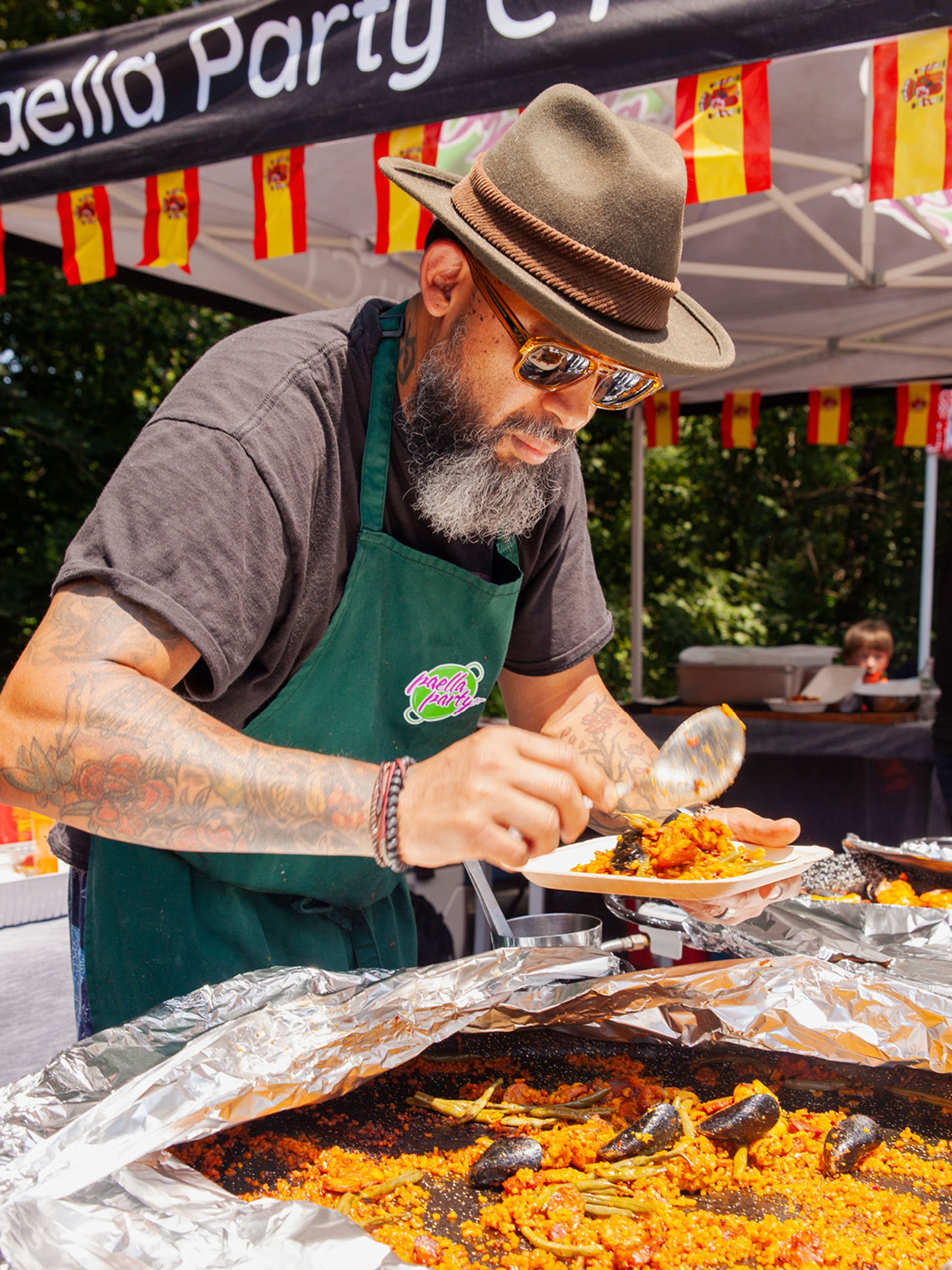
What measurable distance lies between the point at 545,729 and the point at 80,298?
802 cm

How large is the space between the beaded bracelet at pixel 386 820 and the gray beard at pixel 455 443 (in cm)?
52

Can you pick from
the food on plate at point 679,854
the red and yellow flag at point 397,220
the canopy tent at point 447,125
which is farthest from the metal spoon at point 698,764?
the red and yellow flag at point 397,220

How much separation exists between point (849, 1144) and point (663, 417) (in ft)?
18.7

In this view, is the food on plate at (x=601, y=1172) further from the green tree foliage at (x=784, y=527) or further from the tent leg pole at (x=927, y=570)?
the green tree foliage at (x=784, y=527)

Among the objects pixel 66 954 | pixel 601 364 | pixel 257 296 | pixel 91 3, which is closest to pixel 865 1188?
pixel 601 364

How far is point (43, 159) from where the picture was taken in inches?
121

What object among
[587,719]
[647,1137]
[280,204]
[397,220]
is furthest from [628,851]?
[280,204]

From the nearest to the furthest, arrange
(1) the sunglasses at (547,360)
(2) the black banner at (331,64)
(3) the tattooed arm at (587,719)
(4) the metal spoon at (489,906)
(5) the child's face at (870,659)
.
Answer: (1) the sunglasses at (547,360)
(3) the tattooed arm at (587,719)
(4) the metal spoon at (489,906)
(2) the black banner at (331,64)
(5) the child's face at (870,659)

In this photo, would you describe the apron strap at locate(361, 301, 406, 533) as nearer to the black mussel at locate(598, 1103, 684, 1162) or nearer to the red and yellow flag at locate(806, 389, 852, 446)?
the black mussel at locate(598, 1103, 684, 1162)

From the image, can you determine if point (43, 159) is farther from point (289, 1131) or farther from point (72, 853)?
point (289, 1131)

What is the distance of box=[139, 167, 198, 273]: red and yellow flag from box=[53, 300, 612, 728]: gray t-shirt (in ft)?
7.08

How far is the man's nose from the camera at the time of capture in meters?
1.52

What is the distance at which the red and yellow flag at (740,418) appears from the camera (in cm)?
645

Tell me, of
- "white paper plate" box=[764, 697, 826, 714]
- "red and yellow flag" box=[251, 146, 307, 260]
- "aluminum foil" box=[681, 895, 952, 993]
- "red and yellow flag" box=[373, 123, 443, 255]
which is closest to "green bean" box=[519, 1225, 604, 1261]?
"aluminum foil" box=[681, 895, 952, 993]
